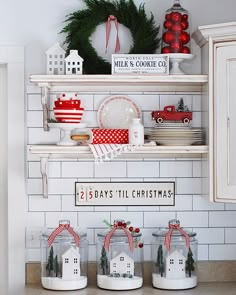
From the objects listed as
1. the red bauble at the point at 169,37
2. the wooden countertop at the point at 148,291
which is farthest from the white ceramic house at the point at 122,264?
the red bauble at the point at 169,37

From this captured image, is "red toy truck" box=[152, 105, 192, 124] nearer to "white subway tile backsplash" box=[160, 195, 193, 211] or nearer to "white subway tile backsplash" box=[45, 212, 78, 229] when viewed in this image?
"white subway tile backsplash" box=[160, 195, 193, 211]

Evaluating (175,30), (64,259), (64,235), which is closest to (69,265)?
(64,259)

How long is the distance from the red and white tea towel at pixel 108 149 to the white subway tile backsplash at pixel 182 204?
449 millimetres

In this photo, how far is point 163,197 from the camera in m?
3.72

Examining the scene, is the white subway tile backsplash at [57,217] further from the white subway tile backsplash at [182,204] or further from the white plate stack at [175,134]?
the white plate stack at [175,134]

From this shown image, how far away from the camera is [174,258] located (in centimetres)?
350

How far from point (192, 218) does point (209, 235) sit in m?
0.13

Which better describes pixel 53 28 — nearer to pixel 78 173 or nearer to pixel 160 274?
pixel 78 173

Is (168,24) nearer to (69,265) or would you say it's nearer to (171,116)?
(171,116)

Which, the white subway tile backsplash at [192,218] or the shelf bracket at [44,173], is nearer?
the shelf bracket at [44,173]

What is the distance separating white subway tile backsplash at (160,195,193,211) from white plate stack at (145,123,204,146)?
1.08 ft

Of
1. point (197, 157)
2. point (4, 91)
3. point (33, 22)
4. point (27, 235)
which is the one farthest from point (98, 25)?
point (27, 235)

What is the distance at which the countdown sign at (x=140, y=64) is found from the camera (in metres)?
3.51

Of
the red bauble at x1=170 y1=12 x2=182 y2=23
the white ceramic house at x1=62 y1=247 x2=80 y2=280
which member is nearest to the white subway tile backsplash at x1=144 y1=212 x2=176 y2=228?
the white ceramic house at x1=62 y1=247 x2=80 y2=280
